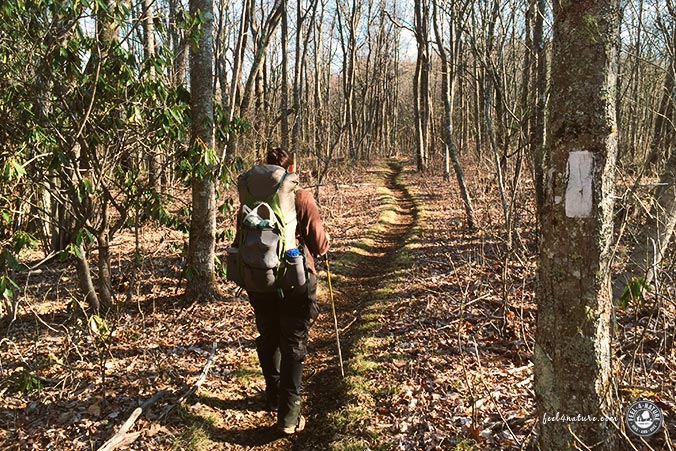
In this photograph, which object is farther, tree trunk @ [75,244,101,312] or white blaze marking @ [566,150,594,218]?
tree trunk @ [75,244,101,312]

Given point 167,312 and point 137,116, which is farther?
point 167,312

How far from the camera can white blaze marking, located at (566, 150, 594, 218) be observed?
6.89ft

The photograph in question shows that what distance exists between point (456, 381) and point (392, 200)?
12.4 m

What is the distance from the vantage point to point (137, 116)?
4.83m

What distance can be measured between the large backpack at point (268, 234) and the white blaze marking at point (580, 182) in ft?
7.20

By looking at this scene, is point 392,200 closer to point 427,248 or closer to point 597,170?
point 427,248

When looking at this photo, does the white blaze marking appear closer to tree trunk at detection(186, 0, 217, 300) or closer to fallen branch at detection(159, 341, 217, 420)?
fallen branch at detection(159, 341, 217, 420)

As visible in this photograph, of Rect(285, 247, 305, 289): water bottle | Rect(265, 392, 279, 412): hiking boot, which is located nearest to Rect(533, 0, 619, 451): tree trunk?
Rect(285, 247, 305, 289): water bottle

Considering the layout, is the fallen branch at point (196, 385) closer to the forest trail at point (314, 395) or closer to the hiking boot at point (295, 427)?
the forest trail at point (314, 395)

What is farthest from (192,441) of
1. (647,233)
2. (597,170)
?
(647,233)

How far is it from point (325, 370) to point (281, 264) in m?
2.00

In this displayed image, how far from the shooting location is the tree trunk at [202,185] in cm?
610

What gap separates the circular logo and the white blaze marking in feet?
4.81

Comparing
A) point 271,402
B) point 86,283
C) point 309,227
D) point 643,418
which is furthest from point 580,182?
point 86,283
